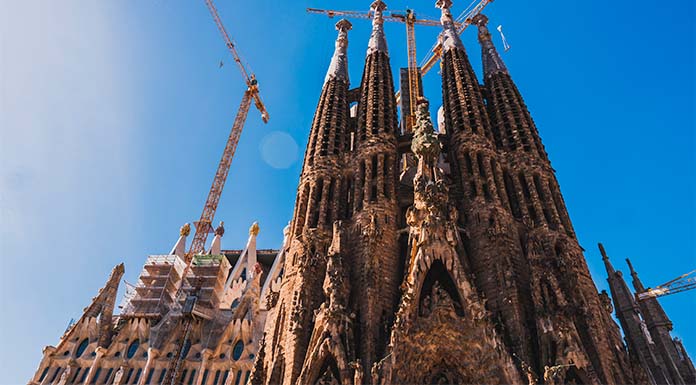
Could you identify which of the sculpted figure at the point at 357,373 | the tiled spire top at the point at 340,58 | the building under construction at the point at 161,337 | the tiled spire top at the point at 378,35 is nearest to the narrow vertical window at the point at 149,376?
the building under construction at the point at 161,337

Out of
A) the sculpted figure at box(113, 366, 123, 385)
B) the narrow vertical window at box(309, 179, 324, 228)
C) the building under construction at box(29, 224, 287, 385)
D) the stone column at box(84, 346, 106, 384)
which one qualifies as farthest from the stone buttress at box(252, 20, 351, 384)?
the stone column at box(84, 346, 106, 384)

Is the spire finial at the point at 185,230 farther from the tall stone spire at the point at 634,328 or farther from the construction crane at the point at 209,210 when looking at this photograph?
the tall stone spire at the point at 634,328

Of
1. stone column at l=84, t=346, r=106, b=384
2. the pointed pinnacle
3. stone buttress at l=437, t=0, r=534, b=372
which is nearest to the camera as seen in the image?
stone buttress at l=437, t=0, r=534, b=372

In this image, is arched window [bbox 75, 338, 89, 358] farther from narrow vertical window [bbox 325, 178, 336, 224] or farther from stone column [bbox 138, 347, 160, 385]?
narrow vertical window [bbox 325, 178, 336, 224]

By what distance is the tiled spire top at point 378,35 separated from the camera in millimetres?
34656

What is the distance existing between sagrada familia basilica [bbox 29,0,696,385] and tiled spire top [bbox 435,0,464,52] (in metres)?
0.24

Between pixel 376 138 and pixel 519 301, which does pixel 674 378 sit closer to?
pixel 519 301

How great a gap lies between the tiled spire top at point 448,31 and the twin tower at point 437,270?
716 centimetres

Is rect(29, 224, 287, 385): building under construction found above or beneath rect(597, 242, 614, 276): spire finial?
beneath

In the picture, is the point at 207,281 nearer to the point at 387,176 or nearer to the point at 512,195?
the point at 387,176

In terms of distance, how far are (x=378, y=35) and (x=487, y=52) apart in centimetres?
741

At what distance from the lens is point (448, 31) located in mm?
35969

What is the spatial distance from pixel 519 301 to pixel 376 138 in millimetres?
11314

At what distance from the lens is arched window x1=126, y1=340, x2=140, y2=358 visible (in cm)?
2832
